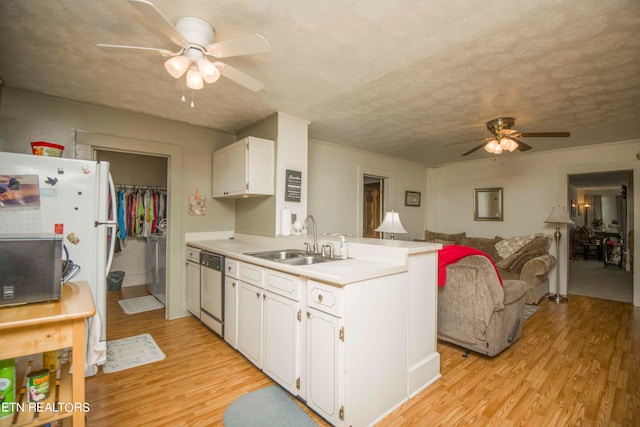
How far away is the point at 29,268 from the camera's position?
4.00 ft

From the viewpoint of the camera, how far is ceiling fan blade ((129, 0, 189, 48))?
4.03 ft

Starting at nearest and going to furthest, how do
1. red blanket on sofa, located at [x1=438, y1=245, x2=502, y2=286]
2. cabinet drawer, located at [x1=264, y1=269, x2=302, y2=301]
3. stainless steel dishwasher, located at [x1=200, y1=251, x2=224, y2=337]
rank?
cabinet drawer, located at [x1=264, y1=269, x2=302, y2=301] < red blanket on sofa, located at [x1=438, y1=245, x2=502, y2=286] < stainless steel dishwasher, located at [x1=200, y1=251, x2=224, y2=337]

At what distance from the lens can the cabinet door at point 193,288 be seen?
3356mm

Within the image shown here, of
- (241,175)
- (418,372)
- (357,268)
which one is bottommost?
(418,372)

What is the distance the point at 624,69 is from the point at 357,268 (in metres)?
2.60

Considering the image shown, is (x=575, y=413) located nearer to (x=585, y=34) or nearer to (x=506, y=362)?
(x=506, y=362)

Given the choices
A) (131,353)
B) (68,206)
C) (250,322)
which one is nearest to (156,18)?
(68,206)

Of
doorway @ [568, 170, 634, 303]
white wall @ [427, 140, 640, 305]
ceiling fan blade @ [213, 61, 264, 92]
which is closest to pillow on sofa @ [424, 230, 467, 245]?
white wall @ [427, 140, 640, 305]

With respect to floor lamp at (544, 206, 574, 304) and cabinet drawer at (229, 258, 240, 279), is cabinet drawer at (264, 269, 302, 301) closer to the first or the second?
cabinet drawer at (229, 258, 240, 279)

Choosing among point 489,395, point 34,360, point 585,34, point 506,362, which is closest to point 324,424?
point 489,395

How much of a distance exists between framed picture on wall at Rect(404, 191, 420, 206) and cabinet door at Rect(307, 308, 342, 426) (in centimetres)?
455

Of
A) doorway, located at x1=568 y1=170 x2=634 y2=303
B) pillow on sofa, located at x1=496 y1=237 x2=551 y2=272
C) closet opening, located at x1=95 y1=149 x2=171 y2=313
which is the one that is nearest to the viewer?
pillow on sofa, located at x1=496 y1=237 x2=551 y2=272

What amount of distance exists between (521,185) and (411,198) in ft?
6.34

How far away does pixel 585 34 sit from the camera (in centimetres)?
182
